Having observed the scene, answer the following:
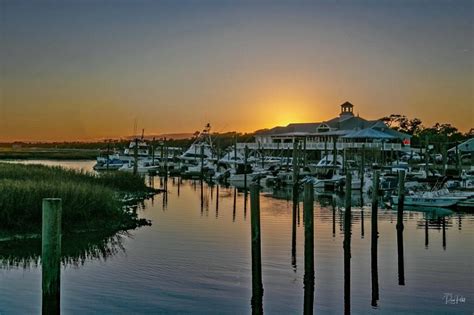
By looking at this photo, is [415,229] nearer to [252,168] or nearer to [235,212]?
[235,212]

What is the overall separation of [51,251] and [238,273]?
1013cm

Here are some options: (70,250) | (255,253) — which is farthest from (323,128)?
(255,253)

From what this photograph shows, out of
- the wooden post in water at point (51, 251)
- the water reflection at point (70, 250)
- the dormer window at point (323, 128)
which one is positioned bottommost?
the water reflection at point (70, 250)

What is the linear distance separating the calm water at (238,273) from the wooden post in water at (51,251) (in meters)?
4.58

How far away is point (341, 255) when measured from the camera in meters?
23.1

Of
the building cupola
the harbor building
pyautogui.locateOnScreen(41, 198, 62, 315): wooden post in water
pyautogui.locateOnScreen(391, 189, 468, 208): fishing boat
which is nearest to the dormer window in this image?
the harbor building

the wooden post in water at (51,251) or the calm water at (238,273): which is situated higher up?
the wooden post in water at (51,251)

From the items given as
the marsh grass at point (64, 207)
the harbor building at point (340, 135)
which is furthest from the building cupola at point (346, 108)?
the marsh grass at point (64, 207)

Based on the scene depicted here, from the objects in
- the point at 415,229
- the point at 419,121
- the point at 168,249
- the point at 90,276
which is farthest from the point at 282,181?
the point at 419,121

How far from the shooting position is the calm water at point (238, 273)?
1609cm

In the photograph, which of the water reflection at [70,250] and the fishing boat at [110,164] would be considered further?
the fishing boat at [110,164]

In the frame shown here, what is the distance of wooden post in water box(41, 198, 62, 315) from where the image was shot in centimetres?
1049
